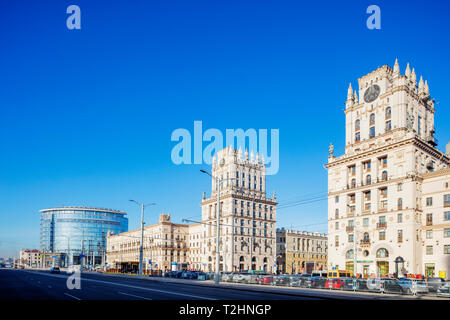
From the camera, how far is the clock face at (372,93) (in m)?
74.7

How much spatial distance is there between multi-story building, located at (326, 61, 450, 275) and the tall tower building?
40518 millimetres

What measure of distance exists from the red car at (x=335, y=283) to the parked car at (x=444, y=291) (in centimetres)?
831

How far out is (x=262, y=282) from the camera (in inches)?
1937

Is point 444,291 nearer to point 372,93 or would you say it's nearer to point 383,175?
point 383,175

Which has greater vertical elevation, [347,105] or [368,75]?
[368,75]

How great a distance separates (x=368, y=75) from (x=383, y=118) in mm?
10335

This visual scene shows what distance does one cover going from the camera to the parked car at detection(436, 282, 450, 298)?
30.6 meters

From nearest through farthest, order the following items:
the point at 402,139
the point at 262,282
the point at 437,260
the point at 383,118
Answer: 1. the point at 262,282
2. the point at 437,260
3. the point at 402,139
4. the point at 383,118

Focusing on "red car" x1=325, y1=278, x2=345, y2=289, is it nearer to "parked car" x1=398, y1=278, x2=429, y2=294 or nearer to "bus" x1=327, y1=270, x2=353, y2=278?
"parked car" x1=398, y1=278, x2=429, y2=294

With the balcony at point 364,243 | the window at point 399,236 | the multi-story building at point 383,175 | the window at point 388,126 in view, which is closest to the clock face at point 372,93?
the multi-story building at point 383,175

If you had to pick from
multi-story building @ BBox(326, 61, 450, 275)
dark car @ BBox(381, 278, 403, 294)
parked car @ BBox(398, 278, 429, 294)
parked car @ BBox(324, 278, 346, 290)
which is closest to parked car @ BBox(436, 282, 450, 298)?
parked car @ BBox(398, 278, 429, 294)

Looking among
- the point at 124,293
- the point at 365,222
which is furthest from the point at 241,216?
the point at 124,293
